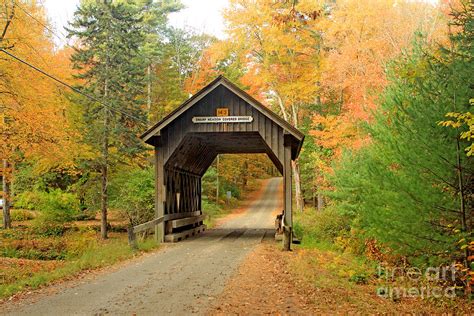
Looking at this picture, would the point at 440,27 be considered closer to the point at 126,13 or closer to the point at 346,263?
the point at 346,263

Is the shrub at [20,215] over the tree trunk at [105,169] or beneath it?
beneath

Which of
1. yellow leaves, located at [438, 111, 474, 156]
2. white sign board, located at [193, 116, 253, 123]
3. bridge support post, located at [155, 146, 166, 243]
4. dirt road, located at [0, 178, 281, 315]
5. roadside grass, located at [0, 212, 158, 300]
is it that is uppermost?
white sign board, located at [193, 116, 253, 123]

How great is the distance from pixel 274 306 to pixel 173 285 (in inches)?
94.1

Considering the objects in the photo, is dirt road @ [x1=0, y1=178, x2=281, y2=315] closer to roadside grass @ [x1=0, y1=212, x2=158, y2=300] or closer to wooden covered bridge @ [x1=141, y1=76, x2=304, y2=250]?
roadside grass @ [x1=0, y1=212, x2=158, y2=300]

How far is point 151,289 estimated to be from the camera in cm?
834

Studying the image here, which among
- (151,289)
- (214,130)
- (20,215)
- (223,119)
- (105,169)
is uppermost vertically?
(223,119)

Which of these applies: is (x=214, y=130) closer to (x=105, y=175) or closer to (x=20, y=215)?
(x=105, y=175)

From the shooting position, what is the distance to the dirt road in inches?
276

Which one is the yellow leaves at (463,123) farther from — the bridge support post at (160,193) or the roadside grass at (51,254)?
the bridge support post at (160,193)

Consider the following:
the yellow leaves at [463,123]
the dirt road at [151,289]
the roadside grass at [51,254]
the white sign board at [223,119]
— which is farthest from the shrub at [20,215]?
the yellow leaves at [463,123]

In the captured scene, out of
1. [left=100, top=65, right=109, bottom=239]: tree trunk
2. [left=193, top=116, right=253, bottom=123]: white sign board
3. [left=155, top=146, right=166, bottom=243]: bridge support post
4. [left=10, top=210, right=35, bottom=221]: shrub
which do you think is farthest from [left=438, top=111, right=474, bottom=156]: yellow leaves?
[left=10, top=210, right=35, bottom=221]: shrub

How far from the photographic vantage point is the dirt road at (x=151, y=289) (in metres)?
7.00

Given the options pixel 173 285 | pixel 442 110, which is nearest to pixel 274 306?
pixel 173 285

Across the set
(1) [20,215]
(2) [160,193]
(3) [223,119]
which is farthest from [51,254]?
(1) [20,215]
